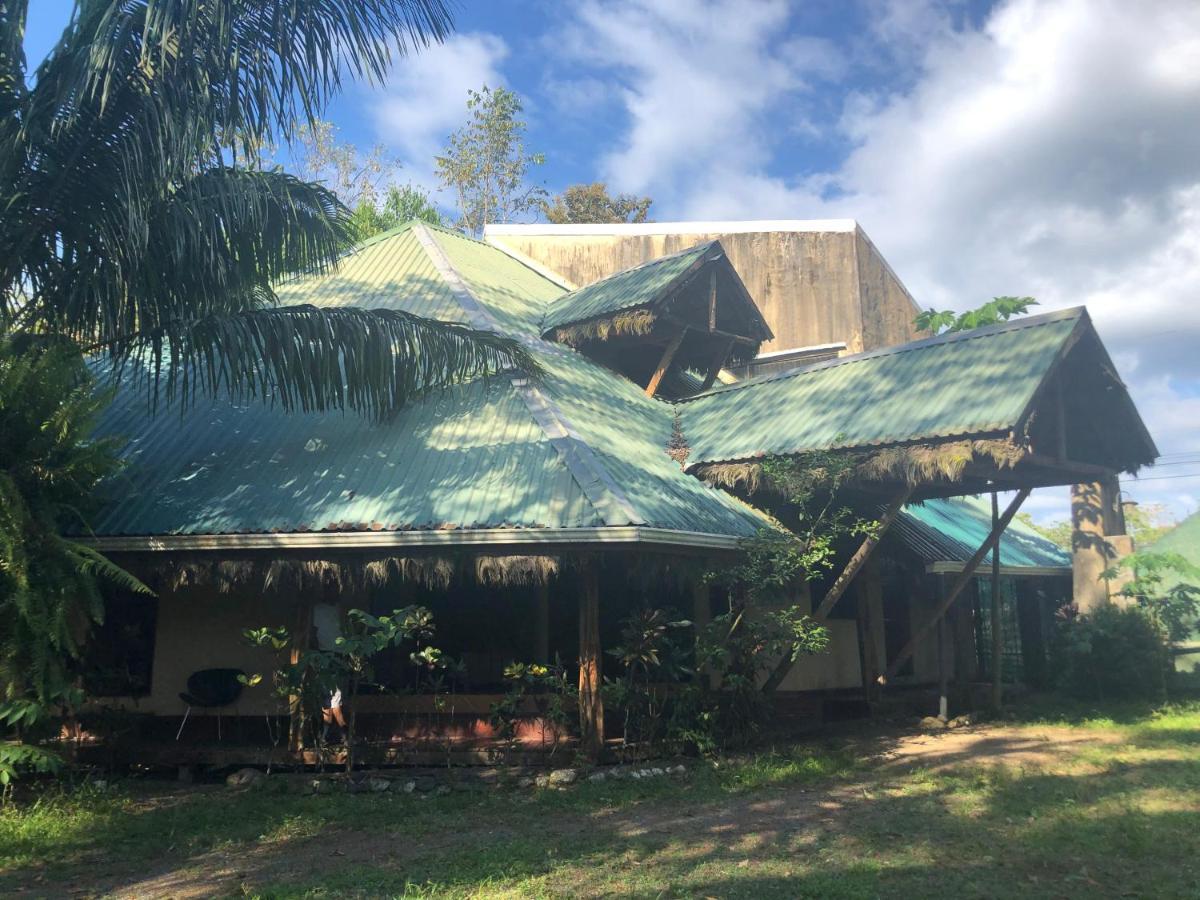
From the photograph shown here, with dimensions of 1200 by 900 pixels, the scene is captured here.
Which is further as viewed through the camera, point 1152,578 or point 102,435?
point 1152,578

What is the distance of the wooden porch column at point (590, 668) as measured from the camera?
9000mm

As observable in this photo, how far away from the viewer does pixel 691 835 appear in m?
6.88

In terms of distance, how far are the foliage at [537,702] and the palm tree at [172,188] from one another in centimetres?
324

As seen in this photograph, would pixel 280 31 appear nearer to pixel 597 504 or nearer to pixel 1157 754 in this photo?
pixel 597 504

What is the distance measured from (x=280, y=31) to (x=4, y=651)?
5452 mm

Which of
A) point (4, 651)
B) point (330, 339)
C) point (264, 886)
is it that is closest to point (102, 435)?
point (330, 339)

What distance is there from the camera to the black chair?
9.99 meters

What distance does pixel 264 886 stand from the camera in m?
5.88

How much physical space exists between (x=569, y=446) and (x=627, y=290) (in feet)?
14.8


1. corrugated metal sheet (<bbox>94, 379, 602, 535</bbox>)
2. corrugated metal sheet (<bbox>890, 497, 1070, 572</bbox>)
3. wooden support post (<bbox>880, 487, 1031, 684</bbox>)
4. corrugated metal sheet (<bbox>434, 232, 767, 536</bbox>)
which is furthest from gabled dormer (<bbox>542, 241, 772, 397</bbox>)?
wooden support post (<bbox>880, 487, 1031, 684</bbox>)

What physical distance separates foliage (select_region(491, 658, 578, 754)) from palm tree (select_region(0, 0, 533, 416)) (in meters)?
3.24

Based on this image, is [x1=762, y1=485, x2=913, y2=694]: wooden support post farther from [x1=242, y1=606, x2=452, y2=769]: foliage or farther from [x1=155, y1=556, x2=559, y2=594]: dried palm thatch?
[x1=242, y1=606, x2=452, y2=769]: foliage

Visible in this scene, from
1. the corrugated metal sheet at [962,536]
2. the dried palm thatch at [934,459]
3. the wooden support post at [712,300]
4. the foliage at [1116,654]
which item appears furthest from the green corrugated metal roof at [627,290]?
the foliage at [1116,654]

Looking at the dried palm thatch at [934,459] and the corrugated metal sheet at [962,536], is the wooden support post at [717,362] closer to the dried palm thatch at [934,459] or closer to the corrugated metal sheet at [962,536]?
the corrugated metal sheet at [962,536]
